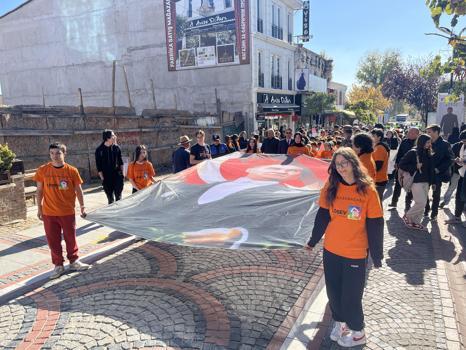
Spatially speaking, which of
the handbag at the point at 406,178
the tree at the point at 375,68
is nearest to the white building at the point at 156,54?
the handbag at the point at 406,178

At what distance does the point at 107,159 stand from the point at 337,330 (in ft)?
18.5

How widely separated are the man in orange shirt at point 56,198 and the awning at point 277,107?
70.2 ft

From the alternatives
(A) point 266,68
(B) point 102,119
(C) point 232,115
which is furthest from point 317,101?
(B) point 102,119

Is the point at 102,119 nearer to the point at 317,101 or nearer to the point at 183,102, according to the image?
the point at 183,102

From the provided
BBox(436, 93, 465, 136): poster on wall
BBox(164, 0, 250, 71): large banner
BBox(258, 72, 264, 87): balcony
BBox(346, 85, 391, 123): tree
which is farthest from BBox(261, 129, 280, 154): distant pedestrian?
BBox(346, 85, 391, 123): tree

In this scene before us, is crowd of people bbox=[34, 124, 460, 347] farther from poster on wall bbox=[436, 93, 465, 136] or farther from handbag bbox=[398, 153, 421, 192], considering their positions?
poster on wall bbox=[436, 93, 465, 136]

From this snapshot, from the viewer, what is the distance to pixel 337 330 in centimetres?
388

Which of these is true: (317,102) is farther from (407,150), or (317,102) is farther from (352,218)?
(352,218)

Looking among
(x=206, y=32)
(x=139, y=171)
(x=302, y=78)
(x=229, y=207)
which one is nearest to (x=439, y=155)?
(x=229, y=207)

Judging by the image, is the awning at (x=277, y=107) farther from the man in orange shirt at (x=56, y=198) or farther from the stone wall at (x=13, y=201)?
the man in orange shirt at (x=56, y=198)

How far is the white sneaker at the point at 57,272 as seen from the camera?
17.5 ft

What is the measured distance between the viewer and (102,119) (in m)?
13.7

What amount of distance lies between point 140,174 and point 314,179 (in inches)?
135

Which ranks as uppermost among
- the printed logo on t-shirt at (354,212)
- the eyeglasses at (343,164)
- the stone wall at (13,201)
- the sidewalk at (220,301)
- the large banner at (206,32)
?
the large banner at (206,32)
